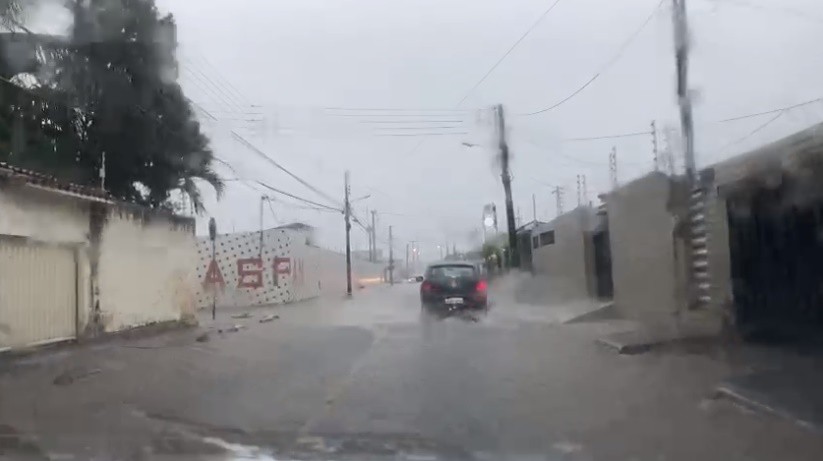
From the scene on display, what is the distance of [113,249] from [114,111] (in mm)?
7284

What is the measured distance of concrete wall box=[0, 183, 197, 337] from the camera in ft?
46.8

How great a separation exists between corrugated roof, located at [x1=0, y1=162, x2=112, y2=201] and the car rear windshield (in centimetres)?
1014

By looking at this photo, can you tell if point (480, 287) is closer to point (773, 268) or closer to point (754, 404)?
point (773, 268)

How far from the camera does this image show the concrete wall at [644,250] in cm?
1811

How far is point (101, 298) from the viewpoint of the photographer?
1653 cm

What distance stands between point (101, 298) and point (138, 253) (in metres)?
2.06

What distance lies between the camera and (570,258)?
99.5 ft

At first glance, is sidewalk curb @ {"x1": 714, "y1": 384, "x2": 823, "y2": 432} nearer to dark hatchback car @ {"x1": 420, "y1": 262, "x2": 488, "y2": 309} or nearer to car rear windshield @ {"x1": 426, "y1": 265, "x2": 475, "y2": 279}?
dark hatchback car @ {"x1": 420, "y1": 262, "x2": 488, "y2": 309}

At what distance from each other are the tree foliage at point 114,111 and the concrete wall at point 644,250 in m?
12.0

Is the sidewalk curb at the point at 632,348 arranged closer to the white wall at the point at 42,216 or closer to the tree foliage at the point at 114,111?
the white wall at the point at 42,216

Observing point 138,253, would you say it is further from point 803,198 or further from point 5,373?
point 803,198

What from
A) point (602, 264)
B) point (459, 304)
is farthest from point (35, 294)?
point (602, 264)

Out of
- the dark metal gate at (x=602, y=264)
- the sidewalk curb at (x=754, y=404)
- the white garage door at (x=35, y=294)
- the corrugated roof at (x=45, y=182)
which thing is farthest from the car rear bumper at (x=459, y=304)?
the sidewalk curb at (x=754, y=404)

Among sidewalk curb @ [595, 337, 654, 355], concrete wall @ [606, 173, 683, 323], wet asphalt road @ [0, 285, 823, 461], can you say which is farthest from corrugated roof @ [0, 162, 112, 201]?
concrete wall @ [606, 173, 683, 323]
